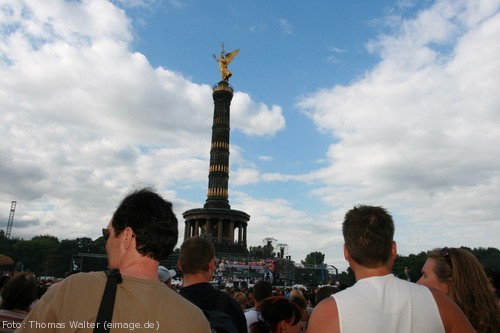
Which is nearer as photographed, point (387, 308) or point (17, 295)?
point (387, 308)

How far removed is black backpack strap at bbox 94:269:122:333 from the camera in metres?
1.87

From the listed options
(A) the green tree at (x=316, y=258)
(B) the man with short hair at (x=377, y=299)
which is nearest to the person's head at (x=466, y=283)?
(B) the man with short hair at (x=377, y=299)

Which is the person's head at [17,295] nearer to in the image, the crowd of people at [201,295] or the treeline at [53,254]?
the crowd of people at [201,295]

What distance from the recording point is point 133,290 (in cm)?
204

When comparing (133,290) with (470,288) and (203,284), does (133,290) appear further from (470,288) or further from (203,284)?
(470,288)

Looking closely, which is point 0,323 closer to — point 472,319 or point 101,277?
point 101,277

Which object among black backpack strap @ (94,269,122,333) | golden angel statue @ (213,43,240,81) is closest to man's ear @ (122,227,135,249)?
black backpack strap @ (94,269,122,333)

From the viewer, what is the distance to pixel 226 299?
11.5 ft

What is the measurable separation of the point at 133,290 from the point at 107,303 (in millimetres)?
159

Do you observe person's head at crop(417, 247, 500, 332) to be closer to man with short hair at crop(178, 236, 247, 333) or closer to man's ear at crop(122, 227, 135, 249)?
man with short hair at crop(178, 236, 247, 333)

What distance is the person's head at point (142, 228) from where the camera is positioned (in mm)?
2334

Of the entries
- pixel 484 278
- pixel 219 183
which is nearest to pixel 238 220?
pixel 219 183

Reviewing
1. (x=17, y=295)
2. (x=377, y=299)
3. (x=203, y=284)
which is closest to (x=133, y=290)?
(x=377, y=299)

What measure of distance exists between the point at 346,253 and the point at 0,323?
10.6 feet
